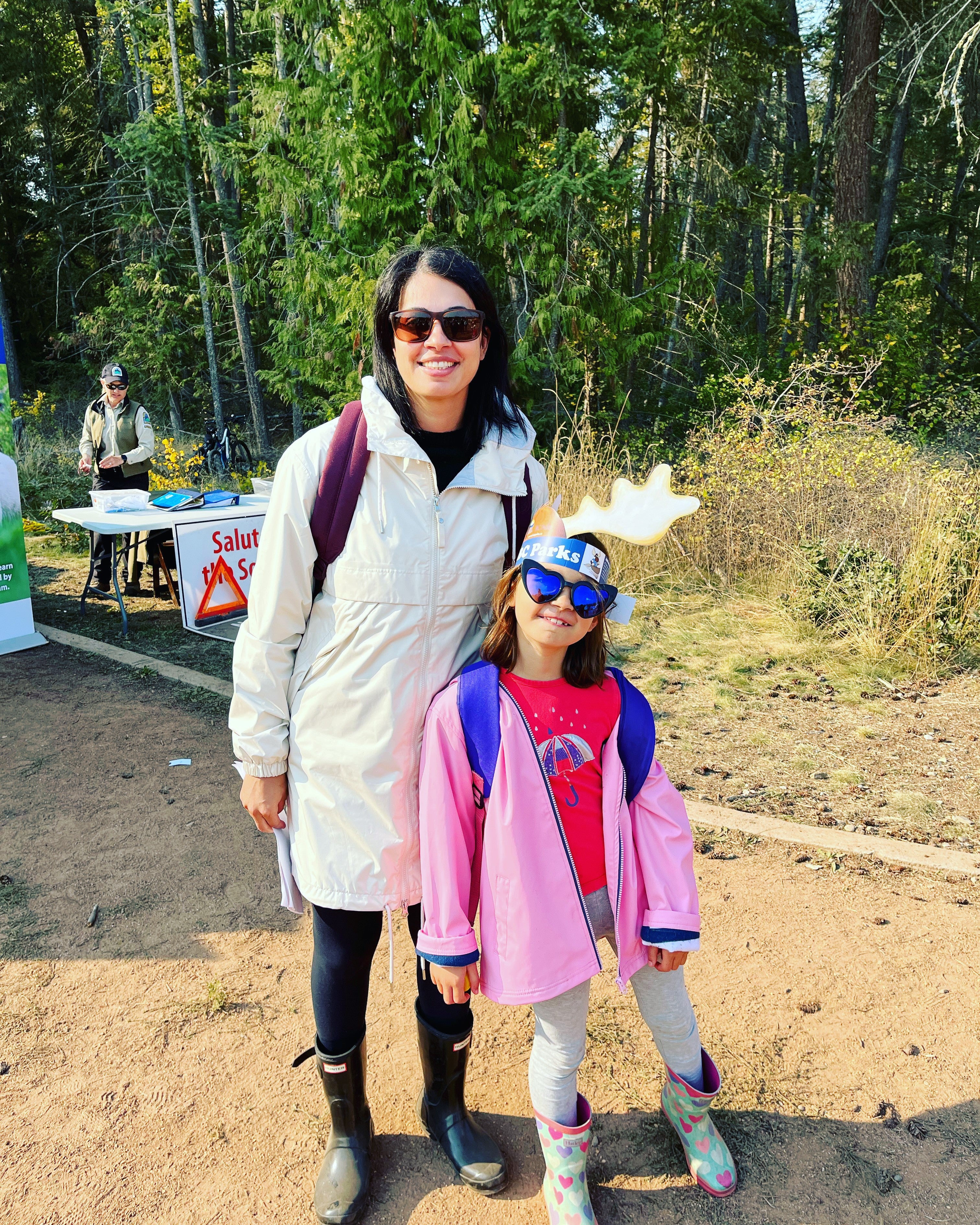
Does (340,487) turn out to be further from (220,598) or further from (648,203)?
(648,203)

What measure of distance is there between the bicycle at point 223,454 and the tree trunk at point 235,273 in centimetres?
194

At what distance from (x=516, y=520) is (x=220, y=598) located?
4.65 metres

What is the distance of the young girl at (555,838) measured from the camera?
5.82 ft

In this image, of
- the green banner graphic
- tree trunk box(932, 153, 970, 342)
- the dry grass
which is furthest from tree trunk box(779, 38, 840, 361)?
the green banner graphic

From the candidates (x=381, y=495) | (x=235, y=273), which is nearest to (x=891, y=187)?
(x=235, y=273)

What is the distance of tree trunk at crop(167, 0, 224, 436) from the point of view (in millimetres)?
15891

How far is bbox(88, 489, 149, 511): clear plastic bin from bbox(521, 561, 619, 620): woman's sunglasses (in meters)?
5.53

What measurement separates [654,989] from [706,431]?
695 cm

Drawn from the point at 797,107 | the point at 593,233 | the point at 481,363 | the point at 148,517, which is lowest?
the point at 148,517

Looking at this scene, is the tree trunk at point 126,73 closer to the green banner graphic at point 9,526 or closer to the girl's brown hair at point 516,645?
the green banner graphic at point 9,526

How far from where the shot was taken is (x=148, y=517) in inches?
247

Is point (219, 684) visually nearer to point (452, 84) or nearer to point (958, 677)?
point (958, 677)

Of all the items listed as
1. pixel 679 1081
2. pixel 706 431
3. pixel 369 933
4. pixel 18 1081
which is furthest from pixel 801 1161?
pixel 706 431

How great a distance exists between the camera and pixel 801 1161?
214cm
